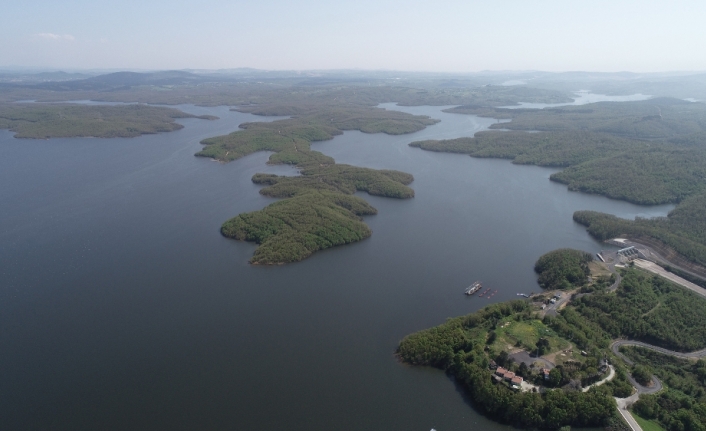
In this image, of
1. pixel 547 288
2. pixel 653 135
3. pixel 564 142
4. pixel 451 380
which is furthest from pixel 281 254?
pixel 653 135

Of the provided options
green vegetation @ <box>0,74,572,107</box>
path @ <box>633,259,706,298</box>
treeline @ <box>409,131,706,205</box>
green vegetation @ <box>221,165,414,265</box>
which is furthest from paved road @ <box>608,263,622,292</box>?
green vegetation @ <box>0,74,572,107</box>

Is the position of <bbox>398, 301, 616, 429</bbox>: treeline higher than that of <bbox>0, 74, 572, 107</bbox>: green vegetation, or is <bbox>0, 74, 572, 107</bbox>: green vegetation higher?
<bbox>0, 74, 572, 107</bbox>: green vegetation

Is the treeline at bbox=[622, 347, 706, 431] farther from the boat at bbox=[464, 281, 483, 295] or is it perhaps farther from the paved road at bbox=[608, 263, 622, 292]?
the boat at bbox=[464, 281, 483, 295]

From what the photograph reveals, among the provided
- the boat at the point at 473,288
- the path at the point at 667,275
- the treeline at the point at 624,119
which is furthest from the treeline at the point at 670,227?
the treeline at the point at 624,119

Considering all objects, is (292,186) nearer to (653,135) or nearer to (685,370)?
(685,370)

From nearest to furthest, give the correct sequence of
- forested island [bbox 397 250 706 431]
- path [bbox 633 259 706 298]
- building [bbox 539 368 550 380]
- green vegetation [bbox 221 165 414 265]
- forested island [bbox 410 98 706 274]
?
forested island [bbox 397 250 706 431], building [bbox 539 368 550 380], path [bbox 633 259 706 298], green vegetation [bbox 221 165 414 265], forested island [bbox 410 98 706 274]

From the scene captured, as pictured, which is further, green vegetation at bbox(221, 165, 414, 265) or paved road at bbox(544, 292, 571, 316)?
green vegetation at bbox(221, 165, 414, 265)
